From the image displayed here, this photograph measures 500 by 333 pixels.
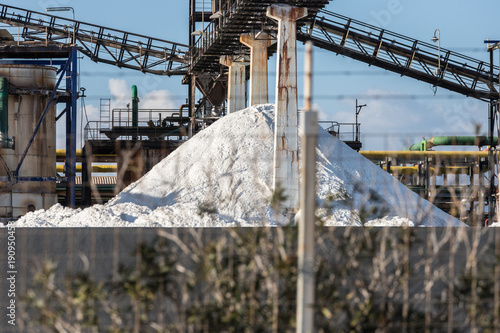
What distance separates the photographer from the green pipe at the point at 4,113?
2197 cm

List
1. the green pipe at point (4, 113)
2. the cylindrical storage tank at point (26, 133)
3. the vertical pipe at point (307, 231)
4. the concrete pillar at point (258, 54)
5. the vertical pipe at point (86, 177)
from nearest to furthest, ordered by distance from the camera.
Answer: the vertical pipe at point (307, 231)
the concrete pillar at point (258, 54)
the green pipe at point (4, 113)
the cylindrical storage tank at point (26, 133)
the vertical pipe at point (86, 177)

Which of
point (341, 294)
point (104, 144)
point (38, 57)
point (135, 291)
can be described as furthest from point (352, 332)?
point (104, 144)

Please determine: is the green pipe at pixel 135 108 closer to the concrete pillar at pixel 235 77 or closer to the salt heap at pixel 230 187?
the concrete pillar at pixel 235 77

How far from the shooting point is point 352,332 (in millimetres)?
5621

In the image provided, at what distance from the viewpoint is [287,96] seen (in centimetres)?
1819

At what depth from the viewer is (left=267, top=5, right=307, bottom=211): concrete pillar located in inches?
704

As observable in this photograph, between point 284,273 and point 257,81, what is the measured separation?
17321 millimetres

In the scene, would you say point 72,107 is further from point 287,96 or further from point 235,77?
point 287,96

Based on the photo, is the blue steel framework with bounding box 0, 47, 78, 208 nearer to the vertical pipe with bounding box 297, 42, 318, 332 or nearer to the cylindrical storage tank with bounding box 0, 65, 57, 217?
the cylindrical storage tank with bounding box 0, 65, 57, 217

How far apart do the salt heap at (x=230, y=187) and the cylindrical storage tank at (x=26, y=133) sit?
5073 mm

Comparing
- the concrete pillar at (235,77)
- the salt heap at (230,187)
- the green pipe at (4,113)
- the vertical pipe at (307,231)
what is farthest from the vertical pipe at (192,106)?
the vertical pipe at (307,231)

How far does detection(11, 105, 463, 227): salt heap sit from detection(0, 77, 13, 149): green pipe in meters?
5.19

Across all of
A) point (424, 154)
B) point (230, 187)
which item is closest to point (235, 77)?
point (230, 187)

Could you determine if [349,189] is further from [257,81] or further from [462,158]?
[462,158]
